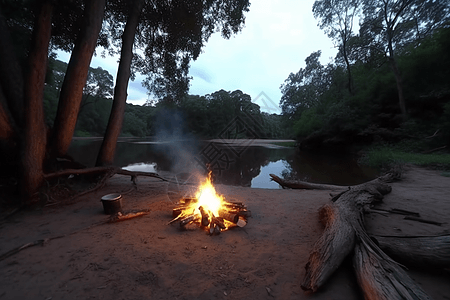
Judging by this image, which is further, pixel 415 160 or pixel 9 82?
pixel 415 160

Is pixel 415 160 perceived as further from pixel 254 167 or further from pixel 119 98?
pixel 119 98

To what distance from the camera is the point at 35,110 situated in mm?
3961

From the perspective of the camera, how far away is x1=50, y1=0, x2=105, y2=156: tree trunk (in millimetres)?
4805

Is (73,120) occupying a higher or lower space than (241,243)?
higher

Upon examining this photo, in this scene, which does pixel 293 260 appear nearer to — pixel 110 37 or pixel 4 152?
pixel 4 152

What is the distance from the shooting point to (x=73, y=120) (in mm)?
5039

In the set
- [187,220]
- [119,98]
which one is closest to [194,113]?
[119,98]

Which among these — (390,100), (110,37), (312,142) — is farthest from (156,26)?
(312,142)

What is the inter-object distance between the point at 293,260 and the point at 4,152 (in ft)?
21.8

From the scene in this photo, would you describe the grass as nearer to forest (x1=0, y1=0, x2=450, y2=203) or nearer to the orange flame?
forest (x1=0, y1=0, x2=450, y2=203)

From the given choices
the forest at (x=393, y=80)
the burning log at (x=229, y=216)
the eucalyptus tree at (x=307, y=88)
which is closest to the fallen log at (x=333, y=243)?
the burning log at (x=229, y=216)

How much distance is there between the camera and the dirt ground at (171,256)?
198cm

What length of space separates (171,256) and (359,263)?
2394 mm

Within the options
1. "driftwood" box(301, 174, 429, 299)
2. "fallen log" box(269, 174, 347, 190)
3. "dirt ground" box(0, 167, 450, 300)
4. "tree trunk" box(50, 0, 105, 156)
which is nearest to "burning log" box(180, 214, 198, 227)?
"dirt ground" box(0, 167, 450, 300)
